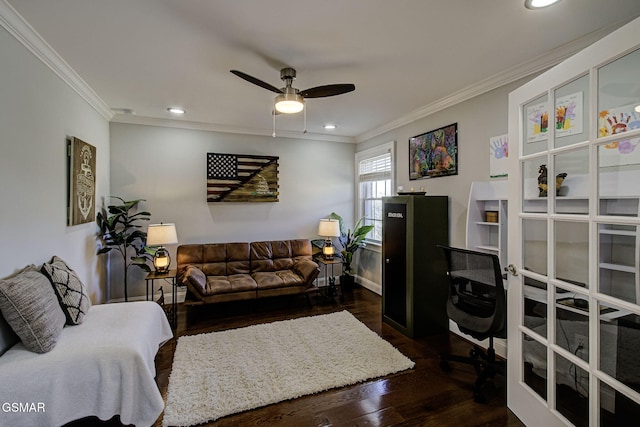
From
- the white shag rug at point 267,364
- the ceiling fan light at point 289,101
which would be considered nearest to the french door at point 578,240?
the white shag rug at point 267,364

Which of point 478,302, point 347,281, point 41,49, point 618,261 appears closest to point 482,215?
point 478,302

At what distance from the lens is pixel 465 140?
311 cm

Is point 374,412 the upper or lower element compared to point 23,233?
lower

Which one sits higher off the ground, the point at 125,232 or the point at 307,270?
the point at 125,232

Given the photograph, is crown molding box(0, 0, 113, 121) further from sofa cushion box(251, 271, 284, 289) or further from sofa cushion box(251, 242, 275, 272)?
sofa cushion box(251, 271, 284, 289)

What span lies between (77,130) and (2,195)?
136cm

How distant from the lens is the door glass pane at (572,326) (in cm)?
150

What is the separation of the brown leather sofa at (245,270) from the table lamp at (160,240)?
0.89 feet

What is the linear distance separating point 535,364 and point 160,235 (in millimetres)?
3802

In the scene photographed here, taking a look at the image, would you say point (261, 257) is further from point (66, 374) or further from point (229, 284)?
point (66, 374)

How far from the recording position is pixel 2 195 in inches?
71.0

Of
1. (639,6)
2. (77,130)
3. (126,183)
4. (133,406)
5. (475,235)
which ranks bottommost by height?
(133,406)

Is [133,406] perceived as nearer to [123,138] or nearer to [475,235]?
[475,235]

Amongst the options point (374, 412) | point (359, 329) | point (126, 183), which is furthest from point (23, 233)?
point (359, 329)
